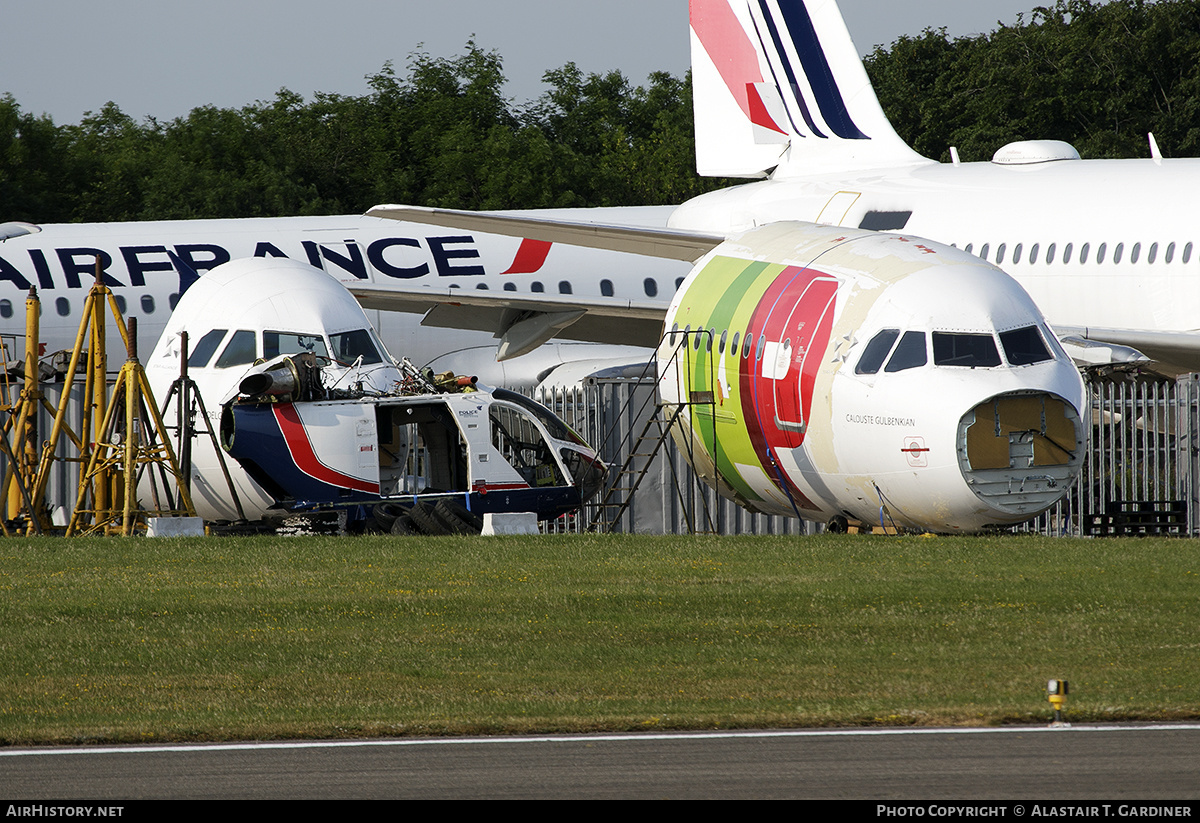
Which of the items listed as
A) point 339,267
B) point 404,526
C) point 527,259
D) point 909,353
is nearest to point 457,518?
point 404,526

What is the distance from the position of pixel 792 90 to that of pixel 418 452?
15.8 metres

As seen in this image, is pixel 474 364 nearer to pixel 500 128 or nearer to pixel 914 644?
pixel 914 644

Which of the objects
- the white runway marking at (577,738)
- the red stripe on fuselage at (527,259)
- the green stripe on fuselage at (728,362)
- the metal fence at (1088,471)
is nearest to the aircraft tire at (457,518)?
the metal fence at (1088,471)

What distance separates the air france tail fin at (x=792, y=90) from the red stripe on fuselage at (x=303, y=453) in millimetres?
17296

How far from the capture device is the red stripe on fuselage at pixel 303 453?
Result: 78.4 feet

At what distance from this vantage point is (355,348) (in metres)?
25.6

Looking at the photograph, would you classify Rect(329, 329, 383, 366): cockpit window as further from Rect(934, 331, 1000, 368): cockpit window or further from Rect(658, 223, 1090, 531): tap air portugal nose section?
Rect(934, 331, 1000, 368): cockpit window

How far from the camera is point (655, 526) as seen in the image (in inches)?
1213

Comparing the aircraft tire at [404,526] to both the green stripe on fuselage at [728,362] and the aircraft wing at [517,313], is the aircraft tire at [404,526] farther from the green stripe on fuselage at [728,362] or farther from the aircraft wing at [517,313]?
the aircraft wing at [517,313]

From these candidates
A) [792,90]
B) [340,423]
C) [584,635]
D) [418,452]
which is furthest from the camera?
[792,90]

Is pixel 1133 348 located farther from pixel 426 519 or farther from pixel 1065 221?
pixel 426 519

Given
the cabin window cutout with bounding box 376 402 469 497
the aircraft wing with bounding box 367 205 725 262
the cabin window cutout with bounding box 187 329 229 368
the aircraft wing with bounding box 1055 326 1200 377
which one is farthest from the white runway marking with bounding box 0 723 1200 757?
the aircraft wing with bounding box 367 205 725 262

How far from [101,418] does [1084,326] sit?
17.1m
